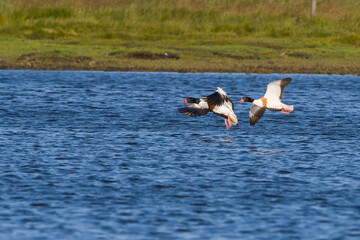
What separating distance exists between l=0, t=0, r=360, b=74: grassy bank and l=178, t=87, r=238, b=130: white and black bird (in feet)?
50.8

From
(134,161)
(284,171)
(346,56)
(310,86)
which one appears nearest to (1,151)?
(134,161)

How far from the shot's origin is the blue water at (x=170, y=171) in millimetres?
11125

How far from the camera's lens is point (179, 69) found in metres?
36.1

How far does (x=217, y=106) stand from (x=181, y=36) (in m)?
22.5

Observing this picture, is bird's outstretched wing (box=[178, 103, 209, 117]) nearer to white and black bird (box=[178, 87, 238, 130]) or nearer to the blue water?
white and black bird (box=[178, 87, 238, 130])

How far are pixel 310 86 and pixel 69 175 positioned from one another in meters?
20.0

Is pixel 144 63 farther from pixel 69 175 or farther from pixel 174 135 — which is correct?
pixel 69 175

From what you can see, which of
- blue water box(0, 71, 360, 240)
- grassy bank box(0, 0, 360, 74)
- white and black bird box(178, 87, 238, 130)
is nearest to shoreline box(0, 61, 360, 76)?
grassy bank box(0, 0, 360, 74)

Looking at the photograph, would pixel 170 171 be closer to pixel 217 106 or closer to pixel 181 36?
pixel 217 106

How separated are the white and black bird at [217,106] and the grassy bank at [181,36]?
50.8 ft

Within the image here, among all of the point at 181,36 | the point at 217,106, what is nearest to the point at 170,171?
the point at 217,106

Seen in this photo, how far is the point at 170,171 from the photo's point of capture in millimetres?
14766

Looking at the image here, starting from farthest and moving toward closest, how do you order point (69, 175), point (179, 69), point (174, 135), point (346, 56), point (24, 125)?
1. point (346, 56)
2. point (179, 69)
3. point (24, 125)
4. point (174, 135)
5. point (69, 175)

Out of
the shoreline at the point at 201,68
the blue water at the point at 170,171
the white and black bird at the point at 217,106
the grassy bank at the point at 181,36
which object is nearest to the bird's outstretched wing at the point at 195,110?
the white and black bird at the point at 217,106
